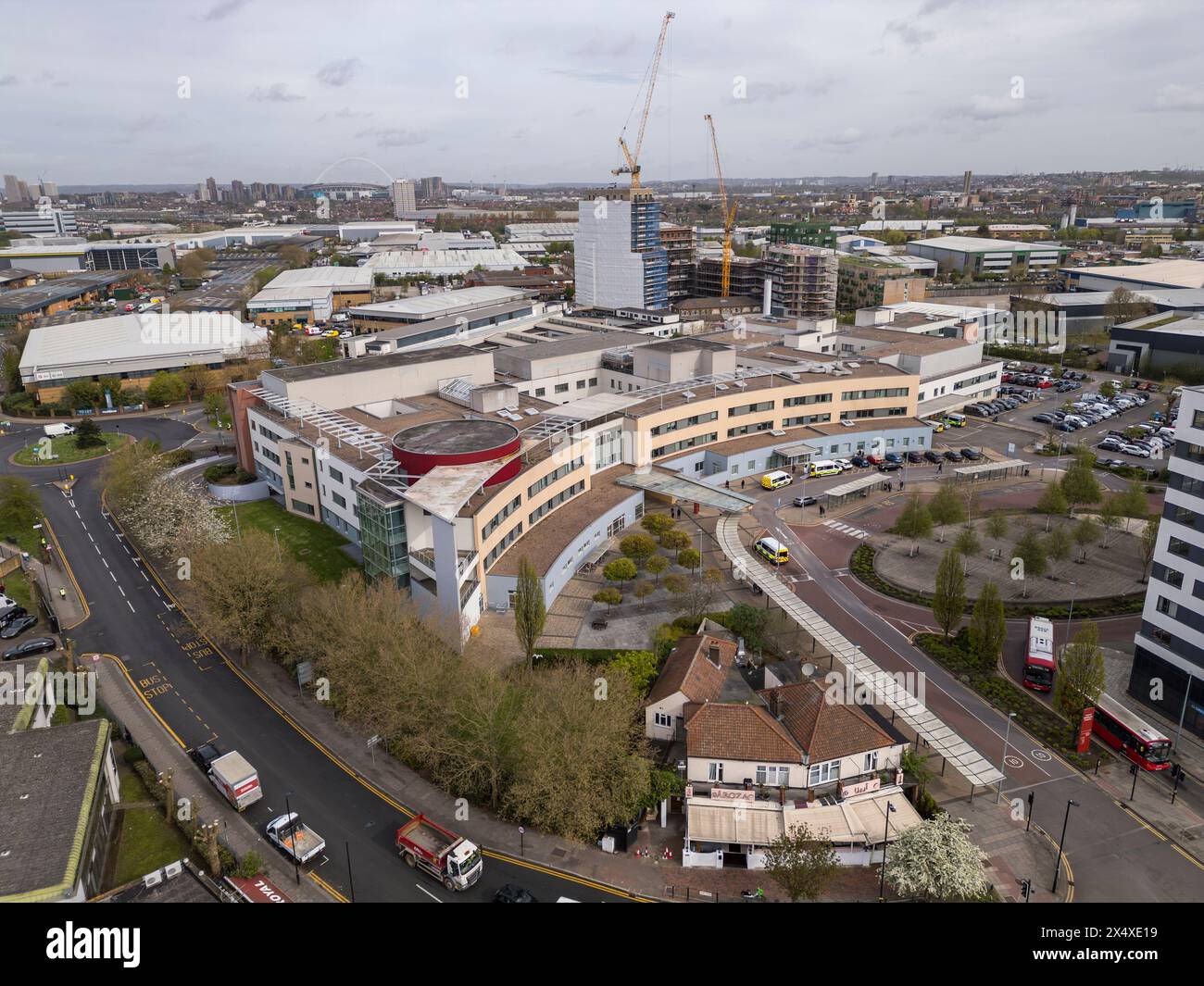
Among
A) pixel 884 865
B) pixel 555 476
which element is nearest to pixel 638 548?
pixel 555 476

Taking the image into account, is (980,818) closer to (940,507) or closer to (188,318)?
(940,507)

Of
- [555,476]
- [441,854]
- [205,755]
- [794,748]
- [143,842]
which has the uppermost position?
[555,476]

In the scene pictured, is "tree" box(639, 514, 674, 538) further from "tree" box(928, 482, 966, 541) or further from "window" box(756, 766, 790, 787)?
"window" box(756, 766, 790, 787)

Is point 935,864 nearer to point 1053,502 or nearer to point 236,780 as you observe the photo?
point 236,780

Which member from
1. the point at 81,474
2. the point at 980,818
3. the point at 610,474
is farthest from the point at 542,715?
the point at 81,474

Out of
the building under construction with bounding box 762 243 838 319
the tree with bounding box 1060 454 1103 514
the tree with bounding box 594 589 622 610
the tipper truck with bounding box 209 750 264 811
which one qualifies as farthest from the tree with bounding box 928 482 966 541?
the building under construction with bounding box 762 243 838 319

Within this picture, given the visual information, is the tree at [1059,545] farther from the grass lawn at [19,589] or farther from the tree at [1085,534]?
the grass lawn at [19,589]

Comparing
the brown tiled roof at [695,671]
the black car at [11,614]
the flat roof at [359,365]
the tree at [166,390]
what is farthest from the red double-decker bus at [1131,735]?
the tree at [166,390]
